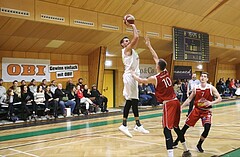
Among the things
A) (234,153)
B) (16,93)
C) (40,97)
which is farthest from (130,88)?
(16,93)

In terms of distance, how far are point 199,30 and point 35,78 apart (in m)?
9.26

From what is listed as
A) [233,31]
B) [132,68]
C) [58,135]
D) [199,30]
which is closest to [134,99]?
[132,68]

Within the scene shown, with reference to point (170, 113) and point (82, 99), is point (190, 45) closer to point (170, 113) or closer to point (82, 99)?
point (82, 99)

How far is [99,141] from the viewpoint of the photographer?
6.34m

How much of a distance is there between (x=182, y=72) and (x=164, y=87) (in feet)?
45.6

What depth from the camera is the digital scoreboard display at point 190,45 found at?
14.4 m

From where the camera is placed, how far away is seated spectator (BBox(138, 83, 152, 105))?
47.0 feet

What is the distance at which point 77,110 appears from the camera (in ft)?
37.7

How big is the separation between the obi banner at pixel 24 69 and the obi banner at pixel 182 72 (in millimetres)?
8043

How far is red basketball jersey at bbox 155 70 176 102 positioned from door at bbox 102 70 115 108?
1084cm

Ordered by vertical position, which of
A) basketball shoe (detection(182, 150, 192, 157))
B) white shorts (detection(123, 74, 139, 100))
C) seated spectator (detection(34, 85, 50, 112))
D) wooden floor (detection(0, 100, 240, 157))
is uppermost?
white shorts (detection(123, 74, 139, 100))

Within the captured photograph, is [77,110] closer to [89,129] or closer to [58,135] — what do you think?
[89,129]

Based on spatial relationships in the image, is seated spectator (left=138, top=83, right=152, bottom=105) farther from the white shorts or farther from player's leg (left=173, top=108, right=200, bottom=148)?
the white shorts

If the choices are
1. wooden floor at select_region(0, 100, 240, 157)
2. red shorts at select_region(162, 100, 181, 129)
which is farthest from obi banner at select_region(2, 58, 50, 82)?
red shorts at select_region(162, 100, 181, 129)
